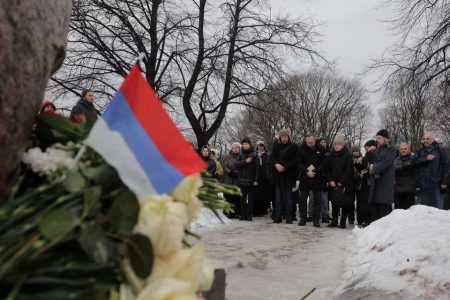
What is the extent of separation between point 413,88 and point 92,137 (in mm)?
13396

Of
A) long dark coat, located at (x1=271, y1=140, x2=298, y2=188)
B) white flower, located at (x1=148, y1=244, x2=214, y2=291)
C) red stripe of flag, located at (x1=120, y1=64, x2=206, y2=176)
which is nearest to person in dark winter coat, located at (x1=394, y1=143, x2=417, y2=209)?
long dark coat, located at (x1=271, y1=140, x2=298, y2=188)

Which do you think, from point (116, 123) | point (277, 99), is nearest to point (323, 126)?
point (277, 99)

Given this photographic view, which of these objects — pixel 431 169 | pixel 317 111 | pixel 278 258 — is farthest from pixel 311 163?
pixel 317 111

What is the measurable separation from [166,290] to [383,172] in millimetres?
7957

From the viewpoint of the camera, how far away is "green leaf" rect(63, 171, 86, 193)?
4.10ft

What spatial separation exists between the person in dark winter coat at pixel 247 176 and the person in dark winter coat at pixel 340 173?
1687 mm

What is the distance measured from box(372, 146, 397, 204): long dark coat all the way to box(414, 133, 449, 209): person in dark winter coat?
0.83 m

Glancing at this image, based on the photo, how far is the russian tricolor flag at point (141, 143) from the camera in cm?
129

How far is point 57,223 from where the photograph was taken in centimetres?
112

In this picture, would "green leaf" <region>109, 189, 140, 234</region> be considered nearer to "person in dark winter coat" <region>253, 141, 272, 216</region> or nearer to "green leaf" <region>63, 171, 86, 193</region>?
"green leaf" <region>63, 171, 86, 193</region>

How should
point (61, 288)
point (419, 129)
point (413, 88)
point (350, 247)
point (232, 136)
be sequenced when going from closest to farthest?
1. point (61, 288)
2. point (350, 247)
3. point (413, 88)
4. point (419, 129)
5. point (232, 136)

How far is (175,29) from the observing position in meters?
14.0

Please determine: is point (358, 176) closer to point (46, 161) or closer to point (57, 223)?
point (46, 161)

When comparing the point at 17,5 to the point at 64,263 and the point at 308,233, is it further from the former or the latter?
the point at 308,233
